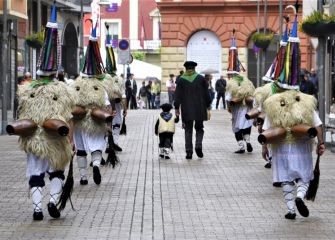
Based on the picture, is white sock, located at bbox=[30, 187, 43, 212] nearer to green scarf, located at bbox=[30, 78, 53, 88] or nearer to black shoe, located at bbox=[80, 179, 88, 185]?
green scarf, located at bbox=[30, 78, 53, 88]

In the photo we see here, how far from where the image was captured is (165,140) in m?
Answer: 23.0

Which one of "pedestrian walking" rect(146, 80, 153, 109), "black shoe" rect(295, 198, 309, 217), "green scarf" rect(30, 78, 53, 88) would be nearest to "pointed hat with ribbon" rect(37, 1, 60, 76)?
"green scarf" rect(30, 78, 53, 88)

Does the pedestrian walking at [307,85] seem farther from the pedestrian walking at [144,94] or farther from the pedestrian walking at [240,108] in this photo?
the pedestrian walking at [144,94]

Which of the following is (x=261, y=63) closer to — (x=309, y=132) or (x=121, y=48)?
(x=121, y=48)

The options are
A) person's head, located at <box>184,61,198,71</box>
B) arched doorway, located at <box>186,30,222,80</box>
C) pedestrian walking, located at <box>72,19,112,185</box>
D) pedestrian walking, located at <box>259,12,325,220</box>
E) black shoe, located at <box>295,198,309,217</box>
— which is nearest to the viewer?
black shoe, located at <box>295,198,309,217</box>

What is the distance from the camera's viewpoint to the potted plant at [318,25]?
25.4 m

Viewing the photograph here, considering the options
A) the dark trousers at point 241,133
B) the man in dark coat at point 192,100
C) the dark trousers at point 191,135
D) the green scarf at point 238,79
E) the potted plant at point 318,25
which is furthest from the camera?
the potted plant at point 318,25

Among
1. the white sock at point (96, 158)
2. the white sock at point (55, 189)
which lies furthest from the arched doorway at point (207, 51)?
the white sock at point (55, 189)

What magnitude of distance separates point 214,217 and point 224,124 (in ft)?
79.5

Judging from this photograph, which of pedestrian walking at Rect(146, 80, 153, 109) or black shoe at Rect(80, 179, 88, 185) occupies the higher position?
black shoe at Rect(80, 179, 88, 185)

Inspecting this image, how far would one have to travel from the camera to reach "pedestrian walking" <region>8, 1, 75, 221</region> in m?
13.3

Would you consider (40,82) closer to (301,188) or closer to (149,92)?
(301,188)

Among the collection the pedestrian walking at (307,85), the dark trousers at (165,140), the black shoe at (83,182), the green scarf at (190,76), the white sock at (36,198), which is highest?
the green scarf at (190,76)

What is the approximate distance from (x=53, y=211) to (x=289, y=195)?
2.71 m
